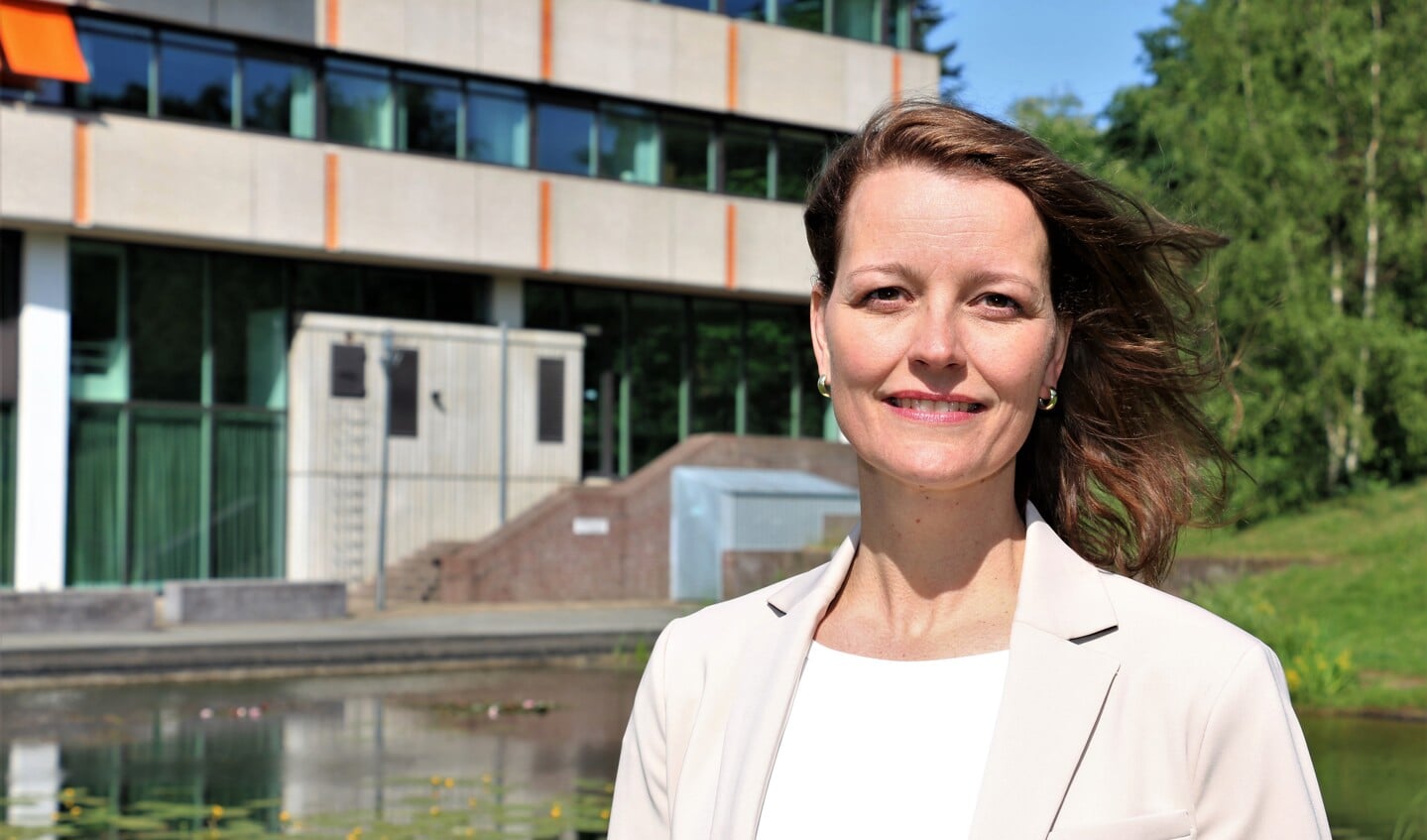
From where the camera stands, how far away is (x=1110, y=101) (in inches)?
2196

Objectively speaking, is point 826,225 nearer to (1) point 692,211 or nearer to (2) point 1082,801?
(2) point 1082,801

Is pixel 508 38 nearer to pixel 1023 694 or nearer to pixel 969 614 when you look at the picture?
pixel 969 614

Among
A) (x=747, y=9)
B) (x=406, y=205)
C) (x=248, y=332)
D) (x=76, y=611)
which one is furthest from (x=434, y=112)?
(x=76, y=611)

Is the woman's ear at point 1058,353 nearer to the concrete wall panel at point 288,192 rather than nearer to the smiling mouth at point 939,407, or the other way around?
the smiling mouth at point 939,407

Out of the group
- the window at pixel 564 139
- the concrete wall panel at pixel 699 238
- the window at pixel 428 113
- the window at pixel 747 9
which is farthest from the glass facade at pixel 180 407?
the window at pixel 747 9

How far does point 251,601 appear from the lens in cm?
2517

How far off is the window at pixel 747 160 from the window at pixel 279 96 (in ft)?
28.3

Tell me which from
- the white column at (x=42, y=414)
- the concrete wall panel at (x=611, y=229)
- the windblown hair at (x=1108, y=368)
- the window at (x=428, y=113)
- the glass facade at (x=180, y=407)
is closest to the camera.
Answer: the windblown hair at (x=1108, y=368)

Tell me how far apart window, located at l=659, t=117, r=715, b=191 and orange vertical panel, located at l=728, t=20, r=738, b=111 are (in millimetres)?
701

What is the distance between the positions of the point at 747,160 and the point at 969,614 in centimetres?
3431

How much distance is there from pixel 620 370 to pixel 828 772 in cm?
3310

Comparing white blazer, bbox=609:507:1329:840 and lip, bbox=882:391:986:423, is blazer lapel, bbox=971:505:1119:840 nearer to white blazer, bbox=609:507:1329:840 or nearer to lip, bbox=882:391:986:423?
white blazer, bbox=609:507:1329:840

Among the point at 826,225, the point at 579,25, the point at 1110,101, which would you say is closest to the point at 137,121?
the point at 579,25

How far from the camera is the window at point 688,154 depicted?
116 feet
